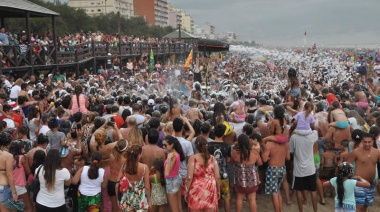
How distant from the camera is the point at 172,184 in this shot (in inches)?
197

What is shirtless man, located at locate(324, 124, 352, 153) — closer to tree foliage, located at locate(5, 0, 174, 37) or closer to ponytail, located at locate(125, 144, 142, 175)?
ponytail, located at locate(125, 144, 142, 175)

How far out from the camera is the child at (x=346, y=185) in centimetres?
443

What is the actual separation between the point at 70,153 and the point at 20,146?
2.17 ft

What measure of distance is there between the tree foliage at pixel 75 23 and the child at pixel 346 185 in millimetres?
26355

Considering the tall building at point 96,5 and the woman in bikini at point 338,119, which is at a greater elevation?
the tall building at point 96,5

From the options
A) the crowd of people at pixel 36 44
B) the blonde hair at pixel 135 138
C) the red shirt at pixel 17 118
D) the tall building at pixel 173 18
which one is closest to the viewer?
the blonde hair at pixel 135 138

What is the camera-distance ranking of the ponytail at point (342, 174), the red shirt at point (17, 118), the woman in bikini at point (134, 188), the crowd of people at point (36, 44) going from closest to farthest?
the ponytail at point (342, 174) < the woman in bikini at point (134, 188) < the red shirt at point (17, 118) < the crowd of people at point (36, 44)

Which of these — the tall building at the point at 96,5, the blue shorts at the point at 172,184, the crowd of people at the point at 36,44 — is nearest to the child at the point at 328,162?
the blue shorts at the point at 172,184

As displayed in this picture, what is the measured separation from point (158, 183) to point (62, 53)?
1242cm

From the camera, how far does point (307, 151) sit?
5703mm

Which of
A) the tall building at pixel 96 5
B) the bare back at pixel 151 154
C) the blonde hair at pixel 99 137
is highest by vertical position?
the tall building at pixel 96 5

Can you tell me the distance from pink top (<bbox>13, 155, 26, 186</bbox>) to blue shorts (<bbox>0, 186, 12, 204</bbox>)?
126 mm

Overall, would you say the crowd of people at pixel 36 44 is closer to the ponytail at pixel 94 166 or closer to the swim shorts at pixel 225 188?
the ponytail at pixel 94 166

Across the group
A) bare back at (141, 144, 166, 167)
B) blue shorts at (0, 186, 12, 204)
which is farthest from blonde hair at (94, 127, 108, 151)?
blue shorts at (0, 186, 12, 204)
